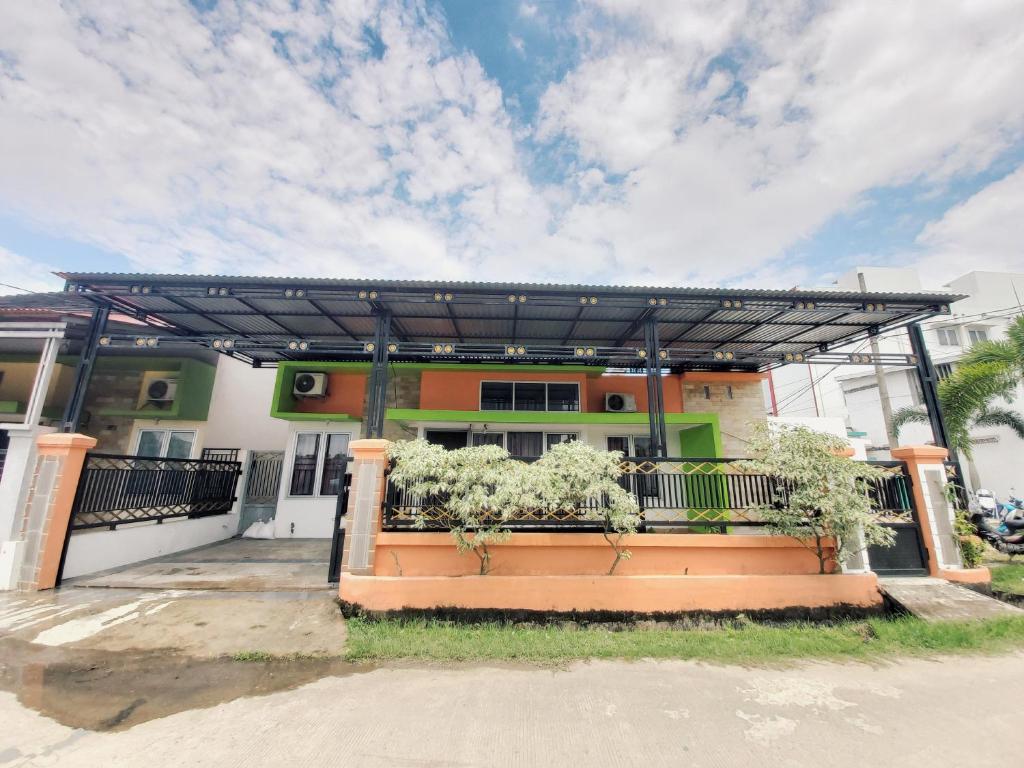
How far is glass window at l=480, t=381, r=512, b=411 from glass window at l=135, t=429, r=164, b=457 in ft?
27.3

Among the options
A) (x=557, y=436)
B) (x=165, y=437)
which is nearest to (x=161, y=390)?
(x=165, y=437)

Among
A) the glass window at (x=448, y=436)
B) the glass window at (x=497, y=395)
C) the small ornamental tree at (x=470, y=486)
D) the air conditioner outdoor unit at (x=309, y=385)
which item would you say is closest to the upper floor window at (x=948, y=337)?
the glass window at (x=497, y=395)

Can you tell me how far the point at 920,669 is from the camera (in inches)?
145

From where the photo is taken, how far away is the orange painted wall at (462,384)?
9508 millimetres

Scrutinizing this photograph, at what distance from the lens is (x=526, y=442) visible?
→ 955 cm

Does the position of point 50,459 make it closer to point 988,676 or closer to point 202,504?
point 202,504

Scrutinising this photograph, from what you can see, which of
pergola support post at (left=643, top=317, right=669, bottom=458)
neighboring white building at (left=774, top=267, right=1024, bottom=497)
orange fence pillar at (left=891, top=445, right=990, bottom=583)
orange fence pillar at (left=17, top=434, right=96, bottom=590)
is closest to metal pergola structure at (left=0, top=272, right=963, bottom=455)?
pergola support post at (left=643, top=317, right=669, bottom=458)

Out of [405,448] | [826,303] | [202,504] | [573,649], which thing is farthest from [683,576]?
[202,504]

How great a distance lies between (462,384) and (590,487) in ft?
17.9

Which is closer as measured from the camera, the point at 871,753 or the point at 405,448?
the point at 871,753

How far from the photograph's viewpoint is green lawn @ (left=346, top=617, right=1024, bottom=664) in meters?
3.90

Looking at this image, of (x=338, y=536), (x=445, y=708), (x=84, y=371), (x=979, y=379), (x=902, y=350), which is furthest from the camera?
(x=902, y=350)

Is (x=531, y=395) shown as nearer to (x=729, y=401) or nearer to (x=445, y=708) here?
(x=729, y=401)

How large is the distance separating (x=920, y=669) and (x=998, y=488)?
17.9m
